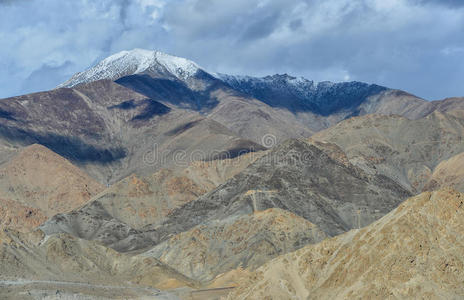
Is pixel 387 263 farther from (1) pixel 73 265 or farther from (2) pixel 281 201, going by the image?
(2) pixel 281 201

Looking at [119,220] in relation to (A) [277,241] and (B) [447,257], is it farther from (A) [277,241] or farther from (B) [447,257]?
(B) [447,257]

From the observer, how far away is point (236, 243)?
142 meters

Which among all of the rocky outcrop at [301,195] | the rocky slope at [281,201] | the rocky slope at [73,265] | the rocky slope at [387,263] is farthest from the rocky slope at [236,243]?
the rocky slope at [387,263]

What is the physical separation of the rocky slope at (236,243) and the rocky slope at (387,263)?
5364 cm

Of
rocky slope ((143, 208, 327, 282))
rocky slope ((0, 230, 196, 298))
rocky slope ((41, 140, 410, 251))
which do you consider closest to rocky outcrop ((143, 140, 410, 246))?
rocky slope ((41, 140, 410, 251))

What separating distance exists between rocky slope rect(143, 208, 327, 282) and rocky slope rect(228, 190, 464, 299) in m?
53.6

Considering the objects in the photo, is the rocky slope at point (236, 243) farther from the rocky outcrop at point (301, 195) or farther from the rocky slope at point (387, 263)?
the rocky slope at point (387, 263)

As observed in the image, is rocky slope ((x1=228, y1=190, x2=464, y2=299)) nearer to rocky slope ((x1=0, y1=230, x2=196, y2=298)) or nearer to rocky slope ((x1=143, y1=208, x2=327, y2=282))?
rocky slope ((x1=0, y1=230, x2=196, y2=298))

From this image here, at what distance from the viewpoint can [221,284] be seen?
4604 inches

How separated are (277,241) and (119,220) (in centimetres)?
7218

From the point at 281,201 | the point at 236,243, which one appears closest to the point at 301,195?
the point at 281,201

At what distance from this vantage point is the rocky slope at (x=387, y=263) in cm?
6488

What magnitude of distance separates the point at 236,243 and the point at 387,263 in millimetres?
76223

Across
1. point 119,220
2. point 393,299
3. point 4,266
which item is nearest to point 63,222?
point 119,220
